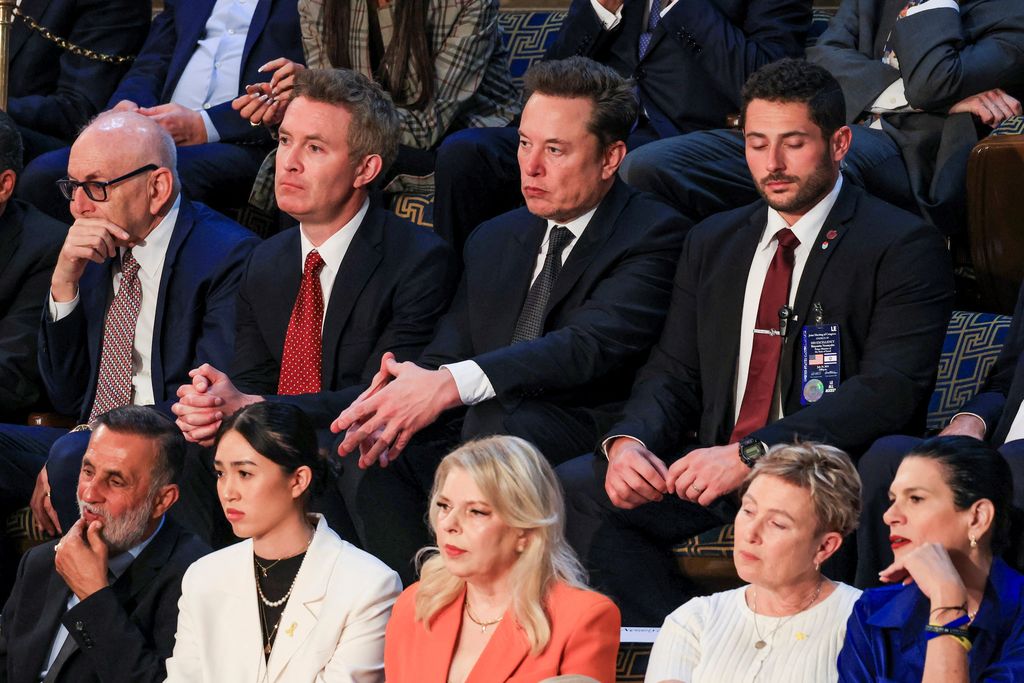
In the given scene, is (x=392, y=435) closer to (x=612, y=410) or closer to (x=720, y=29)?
(x=612, y=410)

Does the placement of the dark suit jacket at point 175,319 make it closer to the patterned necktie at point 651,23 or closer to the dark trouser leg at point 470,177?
the dark trouser leg at point 470,177

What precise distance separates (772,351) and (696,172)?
986mm

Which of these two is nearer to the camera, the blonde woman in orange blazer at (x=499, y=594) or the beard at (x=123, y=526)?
the blonde woman in orange blazer at (x=499, y=594)

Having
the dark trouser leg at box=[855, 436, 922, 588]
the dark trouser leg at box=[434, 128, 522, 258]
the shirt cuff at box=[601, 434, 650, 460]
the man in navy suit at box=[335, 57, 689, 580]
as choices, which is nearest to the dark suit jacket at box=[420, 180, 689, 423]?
the man in navy suit at box=[335, 57, 689, 580]

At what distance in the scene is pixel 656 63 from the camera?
15.6ft

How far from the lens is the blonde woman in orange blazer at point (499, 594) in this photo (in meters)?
2.89

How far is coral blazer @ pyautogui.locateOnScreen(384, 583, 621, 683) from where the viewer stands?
287 centimetres

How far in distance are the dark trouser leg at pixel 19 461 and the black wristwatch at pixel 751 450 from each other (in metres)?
1.97

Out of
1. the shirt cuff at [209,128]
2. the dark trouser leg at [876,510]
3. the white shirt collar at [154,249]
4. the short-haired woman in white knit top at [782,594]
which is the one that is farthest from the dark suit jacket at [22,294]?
the dark trouser leg at [876,510]

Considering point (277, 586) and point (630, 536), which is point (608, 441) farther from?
point (277, 586)

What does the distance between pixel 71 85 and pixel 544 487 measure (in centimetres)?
312

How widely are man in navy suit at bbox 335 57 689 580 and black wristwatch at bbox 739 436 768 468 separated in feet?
1.66

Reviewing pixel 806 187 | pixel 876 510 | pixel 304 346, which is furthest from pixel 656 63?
pixel 876 510

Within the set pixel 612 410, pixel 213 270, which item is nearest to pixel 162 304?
pixel 213 270
